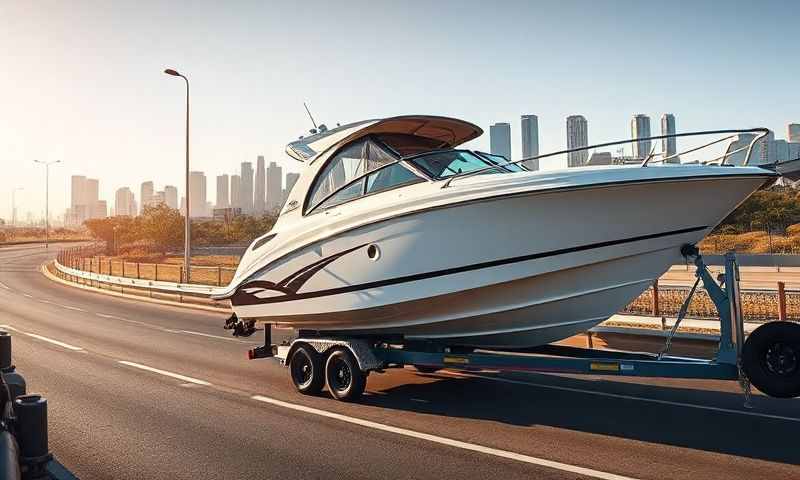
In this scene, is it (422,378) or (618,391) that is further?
(422,378)

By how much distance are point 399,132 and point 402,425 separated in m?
3.74

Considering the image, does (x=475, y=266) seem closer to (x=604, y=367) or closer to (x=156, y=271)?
(x=604, y=367)

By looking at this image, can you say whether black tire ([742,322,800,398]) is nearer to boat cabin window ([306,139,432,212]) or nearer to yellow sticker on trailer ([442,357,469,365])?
yellow sticker on trailer ([442,357,469,365])

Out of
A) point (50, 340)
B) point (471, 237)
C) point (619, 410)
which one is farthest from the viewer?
point (50, 340)

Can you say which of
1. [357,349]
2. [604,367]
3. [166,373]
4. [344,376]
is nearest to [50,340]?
[166,373]

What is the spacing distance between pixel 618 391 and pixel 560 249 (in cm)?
277

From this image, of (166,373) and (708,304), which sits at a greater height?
(708,304)

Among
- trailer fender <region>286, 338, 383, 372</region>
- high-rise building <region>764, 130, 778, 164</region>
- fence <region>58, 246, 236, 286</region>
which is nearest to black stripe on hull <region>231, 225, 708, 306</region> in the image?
trailer fender <region>286, 338, 383, 372</region>

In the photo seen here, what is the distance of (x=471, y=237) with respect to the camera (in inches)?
236

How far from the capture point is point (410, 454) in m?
5.23

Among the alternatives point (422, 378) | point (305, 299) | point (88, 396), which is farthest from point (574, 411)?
point (88, 396)

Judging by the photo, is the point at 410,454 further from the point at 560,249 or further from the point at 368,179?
the point at 368,179

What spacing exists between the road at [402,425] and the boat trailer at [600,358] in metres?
0.39

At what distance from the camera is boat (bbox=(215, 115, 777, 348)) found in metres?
5.52
